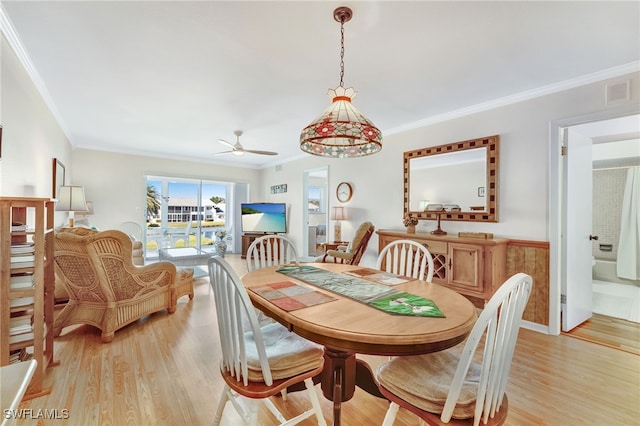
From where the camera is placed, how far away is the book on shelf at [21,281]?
69.3 inches

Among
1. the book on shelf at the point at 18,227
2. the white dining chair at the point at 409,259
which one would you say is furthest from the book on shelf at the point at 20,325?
the white dining chair at the point at 409,259


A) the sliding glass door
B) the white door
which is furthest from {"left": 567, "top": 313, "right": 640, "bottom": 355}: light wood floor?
the sliding glass door

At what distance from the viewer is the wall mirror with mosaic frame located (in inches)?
124

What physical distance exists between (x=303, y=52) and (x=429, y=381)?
2.26 metres

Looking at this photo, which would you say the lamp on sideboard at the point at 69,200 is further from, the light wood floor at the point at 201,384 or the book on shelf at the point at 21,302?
the book on shelf at the point at 21,302

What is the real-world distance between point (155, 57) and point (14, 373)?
2.32m

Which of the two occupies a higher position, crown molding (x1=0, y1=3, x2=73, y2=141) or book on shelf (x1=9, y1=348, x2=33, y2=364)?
crown molding (x1=0, y1=3, x2=73, y2=141)

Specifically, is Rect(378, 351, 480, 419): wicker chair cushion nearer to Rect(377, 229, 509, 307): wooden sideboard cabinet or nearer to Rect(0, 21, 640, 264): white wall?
Rect(377, 229, 509, 307): wooden sideboard cabinet

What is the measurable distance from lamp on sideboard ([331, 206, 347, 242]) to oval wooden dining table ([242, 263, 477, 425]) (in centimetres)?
323

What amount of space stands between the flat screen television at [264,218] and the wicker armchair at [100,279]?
379 cm

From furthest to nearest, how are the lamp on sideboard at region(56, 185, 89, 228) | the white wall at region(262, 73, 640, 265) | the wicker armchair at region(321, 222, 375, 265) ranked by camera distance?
the wicker armchair at region(321, 222, 375, 265) → the lamp on sideboard at region(56, 185, 89, 228) → the white wall at region(262, 73, 640, 265)

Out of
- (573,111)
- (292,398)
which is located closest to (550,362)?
(292,398)

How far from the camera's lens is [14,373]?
732 mm

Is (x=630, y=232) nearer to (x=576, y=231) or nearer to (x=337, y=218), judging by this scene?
(x=576, y=231)
